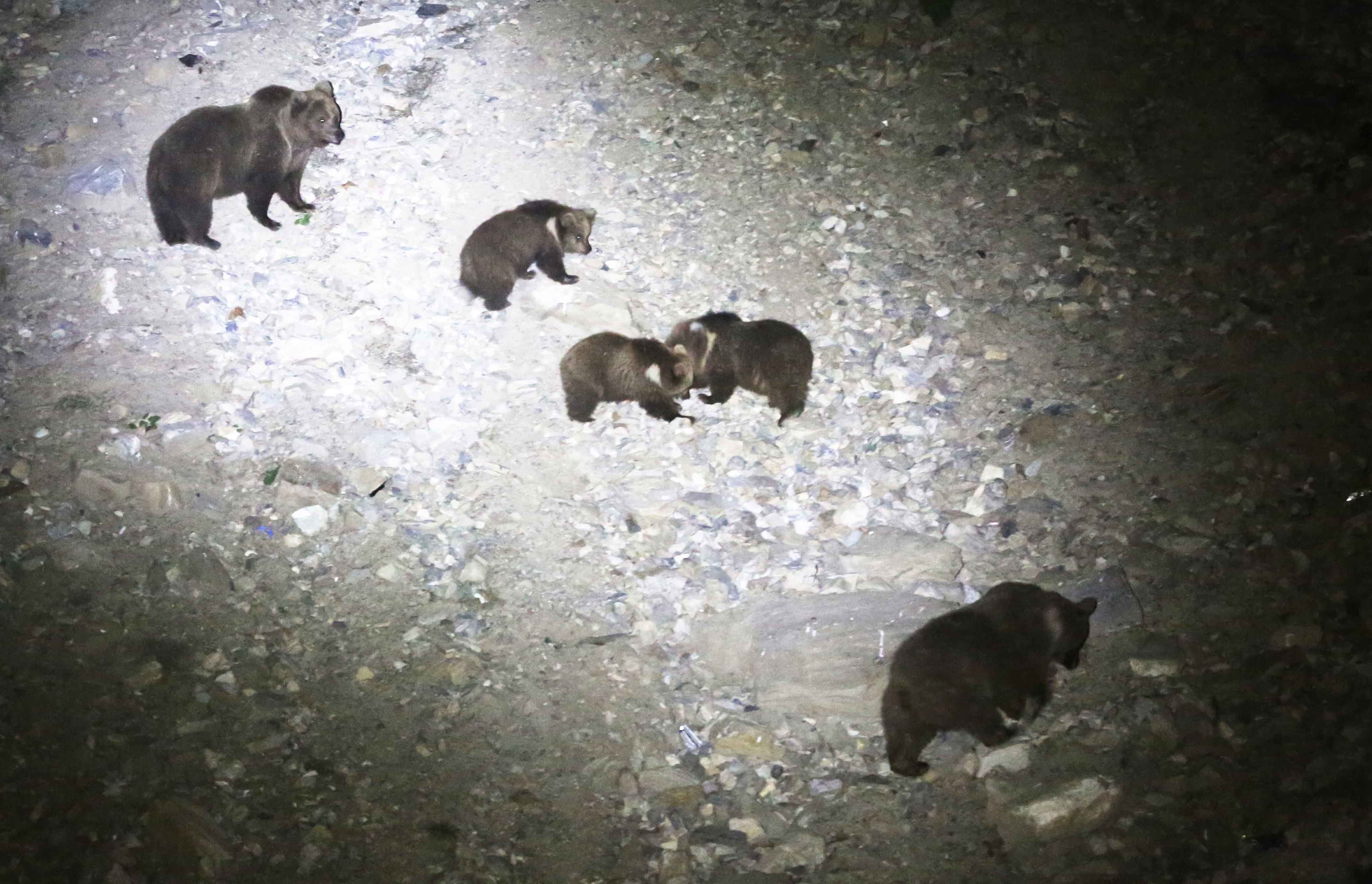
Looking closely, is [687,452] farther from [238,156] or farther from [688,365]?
[238,156]

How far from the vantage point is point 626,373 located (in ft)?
14.5

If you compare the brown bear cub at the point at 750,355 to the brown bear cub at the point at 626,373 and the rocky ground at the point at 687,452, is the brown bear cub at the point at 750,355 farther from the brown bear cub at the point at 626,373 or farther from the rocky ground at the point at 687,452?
the rocky ground at the point at 687,452

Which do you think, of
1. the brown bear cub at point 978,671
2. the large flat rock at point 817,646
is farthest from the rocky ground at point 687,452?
the brown bear cub at point 978,671

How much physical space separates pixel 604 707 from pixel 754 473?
4.13 feet

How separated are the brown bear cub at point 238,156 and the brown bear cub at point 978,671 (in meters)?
3.93

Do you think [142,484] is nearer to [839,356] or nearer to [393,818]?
[393,818]

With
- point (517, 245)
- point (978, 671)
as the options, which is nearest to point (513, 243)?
point (517, 245)

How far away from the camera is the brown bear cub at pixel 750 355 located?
4.42 m

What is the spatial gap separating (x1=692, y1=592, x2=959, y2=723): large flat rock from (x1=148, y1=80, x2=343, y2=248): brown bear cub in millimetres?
3263

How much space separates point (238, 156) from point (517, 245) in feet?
5.04

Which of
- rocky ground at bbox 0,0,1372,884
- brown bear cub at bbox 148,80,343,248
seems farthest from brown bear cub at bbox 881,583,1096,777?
brown bear cub at bbox 148,80,343,248

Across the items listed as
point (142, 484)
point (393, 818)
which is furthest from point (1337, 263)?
point (142, 484)

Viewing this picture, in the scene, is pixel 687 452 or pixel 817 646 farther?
pixel 687 452

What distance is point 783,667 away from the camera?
3.79m
